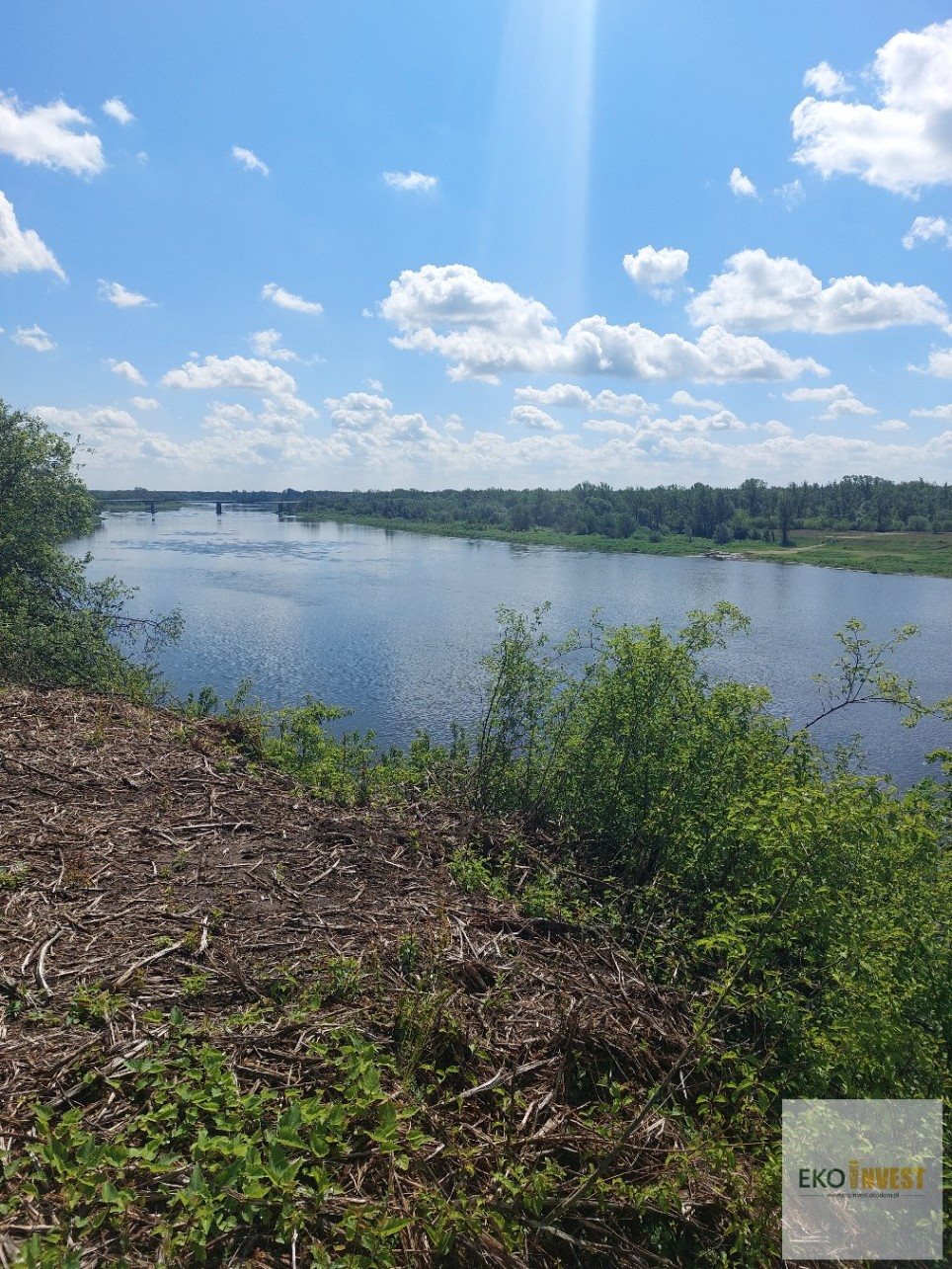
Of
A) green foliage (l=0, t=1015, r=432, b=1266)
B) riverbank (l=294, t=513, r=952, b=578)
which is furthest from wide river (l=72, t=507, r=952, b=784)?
green foliage (l=0, t=1015, r=432, b=1266)

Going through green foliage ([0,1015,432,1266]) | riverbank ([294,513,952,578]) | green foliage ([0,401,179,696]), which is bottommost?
green foliage ([0,1015,432,1266])

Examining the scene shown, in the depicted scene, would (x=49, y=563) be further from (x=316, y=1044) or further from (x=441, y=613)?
(x=441, y=613)

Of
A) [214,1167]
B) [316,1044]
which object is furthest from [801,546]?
[214,1167]

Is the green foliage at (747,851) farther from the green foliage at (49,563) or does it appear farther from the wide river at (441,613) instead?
the wide river at (441,613)

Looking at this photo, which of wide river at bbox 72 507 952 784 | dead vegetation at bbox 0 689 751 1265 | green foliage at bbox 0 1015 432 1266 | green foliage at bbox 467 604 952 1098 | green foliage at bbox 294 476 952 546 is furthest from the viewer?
green foliage at bbox 294 476 952 546

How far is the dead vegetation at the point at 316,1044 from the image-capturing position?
9.98 ft

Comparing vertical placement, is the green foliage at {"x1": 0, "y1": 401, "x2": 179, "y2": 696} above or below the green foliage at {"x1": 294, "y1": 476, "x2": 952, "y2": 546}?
below

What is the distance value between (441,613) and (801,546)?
233 ft

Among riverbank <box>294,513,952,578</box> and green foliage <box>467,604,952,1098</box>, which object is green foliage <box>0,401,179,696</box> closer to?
green foliage <box>467,604,952,1098</box>

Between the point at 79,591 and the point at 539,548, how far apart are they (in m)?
79.3

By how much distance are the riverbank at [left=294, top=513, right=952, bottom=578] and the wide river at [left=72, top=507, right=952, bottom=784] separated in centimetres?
586

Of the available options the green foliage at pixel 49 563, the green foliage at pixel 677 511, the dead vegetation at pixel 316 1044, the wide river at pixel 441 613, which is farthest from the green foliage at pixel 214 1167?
the green foliage at pixel 677 511

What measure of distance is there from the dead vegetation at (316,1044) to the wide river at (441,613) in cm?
1763

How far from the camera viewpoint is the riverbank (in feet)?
259
